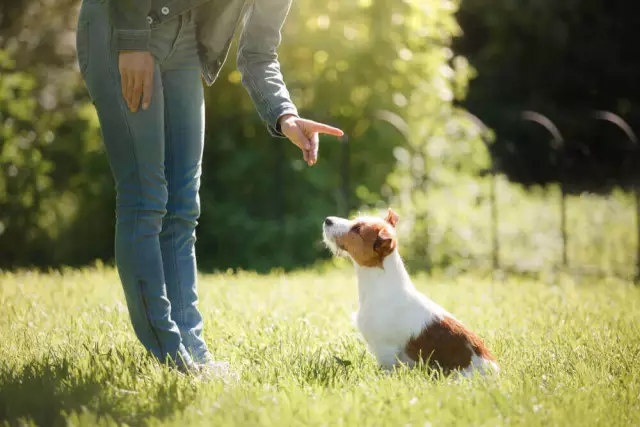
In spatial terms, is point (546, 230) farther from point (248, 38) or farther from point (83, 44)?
point (83, 44)

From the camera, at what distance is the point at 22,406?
2979 millimetres

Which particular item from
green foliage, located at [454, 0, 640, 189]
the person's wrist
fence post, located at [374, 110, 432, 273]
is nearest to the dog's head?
the person's wrist

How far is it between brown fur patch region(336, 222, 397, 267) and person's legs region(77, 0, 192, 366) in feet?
3.04

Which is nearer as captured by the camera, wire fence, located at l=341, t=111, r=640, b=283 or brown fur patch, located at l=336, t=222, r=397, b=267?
brown fur patch, located at l=336, t=222, r=397, b=267

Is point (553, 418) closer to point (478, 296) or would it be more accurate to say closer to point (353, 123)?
point (478, 296)

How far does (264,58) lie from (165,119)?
0.56 metres

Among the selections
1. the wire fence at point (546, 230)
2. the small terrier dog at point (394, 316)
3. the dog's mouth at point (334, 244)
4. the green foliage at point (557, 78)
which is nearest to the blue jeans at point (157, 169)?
the dog's mouth at point (334, 244)

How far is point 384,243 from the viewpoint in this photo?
3.70 metres

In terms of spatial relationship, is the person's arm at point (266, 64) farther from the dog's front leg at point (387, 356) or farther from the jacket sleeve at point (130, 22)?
the dog's front leg at point (387, 356)

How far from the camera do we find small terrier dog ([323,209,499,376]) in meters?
3.53

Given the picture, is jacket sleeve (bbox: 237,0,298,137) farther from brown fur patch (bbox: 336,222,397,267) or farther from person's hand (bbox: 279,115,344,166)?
brown fur patch (bbox: 336,222,397,267)

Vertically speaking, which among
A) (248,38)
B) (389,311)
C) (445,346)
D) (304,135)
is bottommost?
(445,346)

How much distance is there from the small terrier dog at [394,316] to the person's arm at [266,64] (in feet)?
1.74

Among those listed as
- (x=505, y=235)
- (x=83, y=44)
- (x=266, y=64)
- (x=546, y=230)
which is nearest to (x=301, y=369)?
(x=266, y=64)
